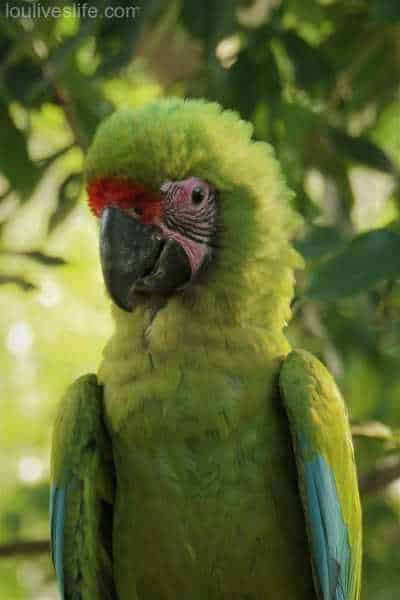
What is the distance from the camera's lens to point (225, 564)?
2.54 meters

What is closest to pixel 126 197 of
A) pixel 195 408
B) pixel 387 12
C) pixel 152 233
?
pixel 152 233

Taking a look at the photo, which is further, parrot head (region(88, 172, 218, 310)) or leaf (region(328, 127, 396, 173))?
leaf (region(328, 127, 396, 173))

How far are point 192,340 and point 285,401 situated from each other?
26 cm

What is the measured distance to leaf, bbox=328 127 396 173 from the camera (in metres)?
3.29

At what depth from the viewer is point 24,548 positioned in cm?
316

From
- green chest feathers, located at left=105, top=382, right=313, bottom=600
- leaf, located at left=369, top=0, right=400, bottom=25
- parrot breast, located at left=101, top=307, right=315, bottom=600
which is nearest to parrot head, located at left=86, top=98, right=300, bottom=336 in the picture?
parrot breast, located at left=101, top=307, right=315, bottom=600

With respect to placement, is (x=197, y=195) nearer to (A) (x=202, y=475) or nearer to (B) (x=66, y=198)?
(A) (x=202, y=475)

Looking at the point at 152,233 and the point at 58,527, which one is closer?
the point at 152,233

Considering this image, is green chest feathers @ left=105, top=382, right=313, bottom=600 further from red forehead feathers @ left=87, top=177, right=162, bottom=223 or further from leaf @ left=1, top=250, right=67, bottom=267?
leaf @ left=1, top=250, right=67, bottom=267

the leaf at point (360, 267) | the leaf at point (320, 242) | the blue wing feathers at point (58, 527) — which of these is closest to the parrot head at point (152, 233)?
the leaf at point (360, 267)

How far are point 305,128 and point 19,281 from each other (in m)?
0.98

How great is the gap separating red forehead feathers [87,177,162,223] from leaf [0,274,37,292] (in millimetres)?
722

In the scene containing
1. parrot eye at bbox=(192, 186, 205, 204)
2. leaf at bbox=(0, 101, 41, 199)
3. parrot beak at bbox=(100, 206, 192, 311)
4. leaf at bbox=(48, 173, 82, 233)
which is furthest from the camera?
leaf at bbox=(48, 173, 82, 233)

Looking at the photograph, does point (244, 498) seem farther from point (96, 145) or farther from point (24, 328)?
point (24, 328)
